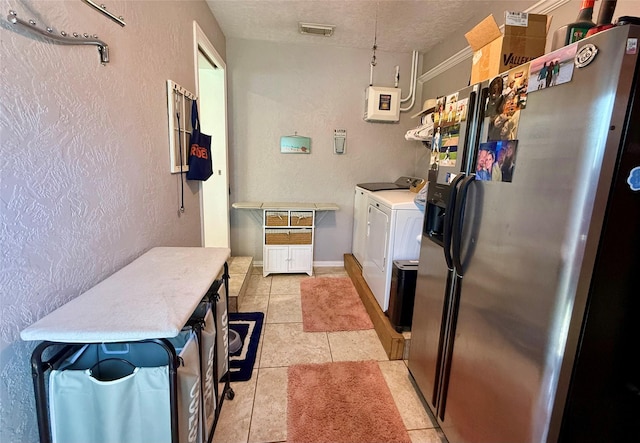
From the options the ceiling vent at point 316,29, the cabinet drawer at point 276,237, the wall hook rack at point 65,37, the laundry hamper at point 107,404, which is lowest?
the cabinet drawer at point 276,237

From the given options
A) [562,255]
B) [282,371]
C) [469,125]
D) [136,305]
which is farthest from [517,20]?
[282,371]

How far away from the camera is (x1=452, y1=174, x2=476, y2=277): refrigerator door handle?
4.10ft

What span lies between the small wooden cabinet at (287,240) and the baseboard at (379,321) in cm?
63

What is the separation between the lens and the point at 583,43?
0.79 m

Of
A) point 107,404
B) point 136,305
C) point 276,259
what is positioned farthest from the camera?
point 276,259

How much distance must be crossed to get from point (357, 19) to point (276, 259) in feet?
8.65

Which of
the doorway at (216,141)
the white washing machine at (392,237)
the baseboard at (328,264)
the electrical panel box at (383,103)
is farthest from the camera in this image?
the baseboard at (328,264)

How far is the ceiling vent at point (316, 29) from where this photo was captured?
287 cm

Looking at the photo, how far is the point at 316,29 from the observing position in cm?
295

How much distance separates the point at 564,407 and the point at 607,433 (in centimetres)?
20

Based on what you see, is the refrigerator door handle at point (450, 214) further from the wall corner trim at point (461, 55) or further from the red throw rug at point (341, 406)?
the wall corner trim at point (461, 55)

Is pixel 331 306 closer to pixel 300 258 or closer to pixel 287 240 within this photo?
pixel 300 258

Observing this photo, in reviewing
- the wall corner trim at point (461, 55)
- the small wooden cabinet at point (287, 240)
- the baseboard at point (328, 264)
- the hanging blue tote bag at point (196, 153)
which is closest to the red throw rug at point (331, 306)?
the small wooden cabinet at point (287, 240)

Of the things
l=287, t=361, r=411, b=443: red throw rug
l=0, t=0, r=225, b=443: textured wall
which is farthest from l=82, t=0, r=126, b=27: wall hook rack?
l=287, t=361, r=411, b=443: red throw rug
